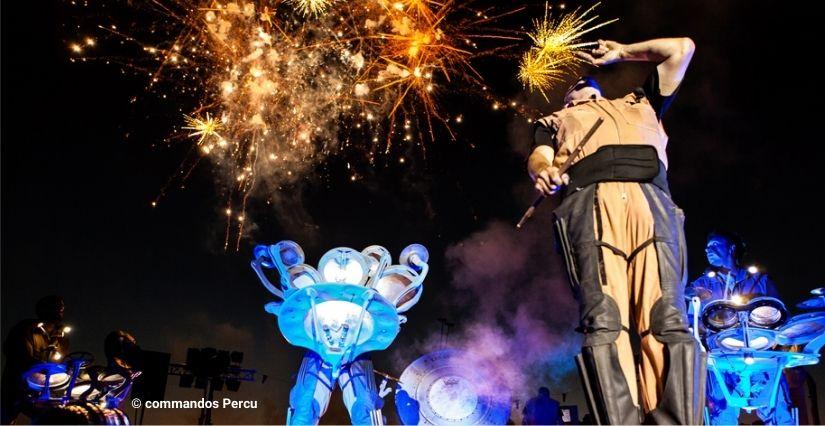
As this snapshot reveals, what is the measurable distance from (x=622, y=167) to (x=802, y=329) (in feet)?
10.6

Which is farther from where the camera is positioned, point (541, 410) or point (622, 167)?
point (541, 410)

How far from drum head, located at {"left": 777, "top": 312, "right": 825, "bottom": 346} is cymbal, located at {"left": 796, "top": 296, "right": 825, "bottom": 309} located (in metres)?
0.13

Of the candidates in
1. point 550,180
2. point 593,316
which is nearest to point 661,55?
point 550,180

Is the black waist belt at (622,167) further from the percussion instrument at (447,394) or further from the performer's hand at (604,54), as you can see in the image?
the percussion instrument at (447,394)

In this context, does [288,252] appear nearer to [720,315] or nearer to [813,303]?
[720,315]

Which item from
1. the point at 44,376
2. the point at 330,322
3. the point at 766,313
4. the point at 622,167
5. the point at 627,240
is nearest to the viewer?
the point at 627,240

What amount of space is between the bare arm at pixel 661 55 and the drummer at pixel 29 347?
561cm

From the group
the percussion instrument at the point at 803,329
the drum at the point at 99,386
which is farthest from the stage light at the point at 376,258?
the percussion instrument at the point at 803,329

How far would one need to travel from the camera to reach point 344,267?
7449 millimetres

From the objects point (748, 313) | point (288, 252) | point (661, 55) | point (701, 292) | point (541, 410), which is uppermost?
point (288, 252)

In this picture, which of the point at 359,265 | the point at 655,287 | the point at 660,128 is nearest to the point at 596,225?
the point at 655,287

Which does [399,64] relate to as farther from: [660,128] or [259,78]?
[660,128]

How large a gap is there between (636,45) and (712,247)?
14.0ft

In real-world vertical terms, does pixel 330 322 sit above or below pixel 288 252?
below
